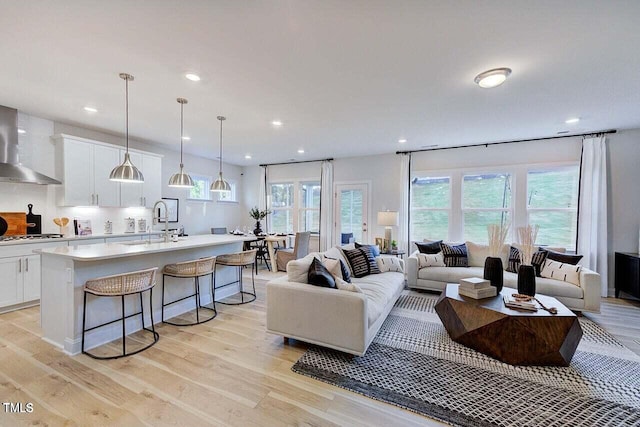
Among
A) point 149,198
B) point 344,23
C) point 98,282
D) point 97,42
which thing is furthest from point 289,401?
point 149,198

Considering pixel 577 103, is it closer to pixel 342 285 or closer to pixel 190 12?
pixel 342 285

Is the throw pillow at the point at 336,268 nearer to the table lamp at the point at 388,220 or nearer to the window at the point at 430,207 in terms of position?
the table lamp at the point at 388,220

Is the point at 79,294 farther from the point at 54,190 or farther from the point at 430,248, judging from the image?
the point at 430,248

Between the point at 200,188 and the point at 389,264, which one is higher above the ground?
the point at 200,188

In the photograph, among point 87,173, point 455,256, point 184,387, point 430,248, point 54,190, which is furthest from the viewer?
point 430,248

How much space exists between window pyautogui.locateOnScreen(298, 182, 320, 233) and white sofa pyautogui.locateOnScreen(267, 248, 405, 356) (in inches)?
168

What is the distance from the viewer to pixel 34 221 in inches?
159

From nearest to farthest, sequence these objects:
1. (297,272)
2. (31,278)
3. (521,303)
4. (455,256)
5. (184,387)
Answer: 1. (184,387)
2. (521,303)
3. (297,272)
4. (31,278)
5. (455,256)

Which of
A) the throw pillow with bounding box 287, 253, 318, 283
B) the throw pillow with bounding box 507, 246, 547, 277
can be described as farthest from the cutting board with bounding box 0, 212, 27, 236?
the throw pillow with bounding box 507, 246, 547, 277

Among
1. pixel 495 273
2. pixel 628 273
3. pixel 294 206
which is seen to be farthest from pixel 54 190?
pixel 628 273

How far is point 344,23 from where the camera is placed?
193 centimetres

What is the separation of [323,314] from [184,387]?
1.22 metres

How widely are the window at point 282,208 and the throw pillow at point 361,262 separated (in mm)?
3758

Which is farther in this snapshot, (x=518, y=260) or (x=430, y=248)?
(x=430, y=248)
